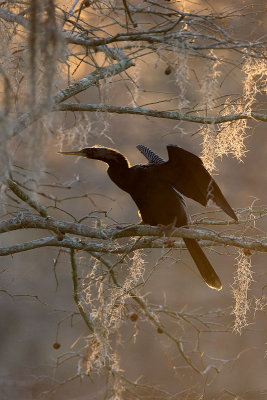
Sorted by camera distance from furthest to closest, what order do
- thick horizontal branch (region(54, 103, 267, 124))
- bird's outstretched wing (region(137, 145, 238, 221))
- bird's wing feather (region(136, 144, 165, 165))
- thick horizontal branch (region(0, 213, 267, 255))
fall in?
bird's wing feather (region(136, 144, 165, 165)) → bird's outstretched wing (region(137, 145, 238, 221)) → thick horizontal branch (region(54, 103, 267, 124)) → thick horizontal branch (region(0, 213, 267, 255))

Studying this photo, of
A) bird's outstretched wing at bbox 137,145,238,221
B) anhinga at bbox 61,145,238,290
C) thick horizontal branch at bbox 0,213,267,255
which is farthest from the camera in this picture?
anhinga at bbox 61,145,238,290

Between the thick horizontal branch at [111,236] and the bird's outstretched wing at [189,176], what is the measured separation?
24 cm

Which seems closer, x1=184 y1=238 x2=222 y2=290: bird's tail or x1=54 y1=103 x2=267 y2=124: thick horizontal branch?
x1=54 y1=103 x2=267 y2=124: thick horizontal branch

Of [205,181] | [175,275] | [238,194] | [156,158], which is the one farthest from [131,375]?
[205,181]

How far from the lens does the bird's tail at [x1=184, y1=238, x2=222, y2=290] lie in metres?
3.43

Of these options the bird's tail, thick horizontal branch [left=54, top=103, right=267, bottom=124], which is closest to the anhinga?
the bird's tail

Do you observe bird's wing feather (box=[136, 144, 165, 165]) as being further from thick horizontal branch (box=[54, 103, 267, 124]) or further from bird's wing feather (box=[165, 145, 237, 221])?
thick horizontal branch (box=[54, 103, 267, 124])

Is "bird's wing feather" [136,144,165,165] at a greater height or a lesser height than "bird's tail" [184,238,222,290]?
greater

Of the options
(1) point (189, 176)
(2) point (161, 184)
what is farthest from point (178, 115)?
(2) point (161, 184)

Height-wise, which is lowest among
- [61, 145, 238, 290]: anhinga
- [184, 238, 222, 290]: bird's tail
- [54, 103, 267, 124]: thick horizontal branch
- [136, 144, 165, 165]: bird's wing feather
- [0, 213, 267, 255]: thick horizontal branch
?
[0, 213, 267, 255]: thick horizontal branch

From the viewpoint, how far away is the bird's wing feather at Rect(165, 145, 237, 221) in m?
3.23

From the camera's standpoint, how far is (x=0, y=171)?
80.4 inches

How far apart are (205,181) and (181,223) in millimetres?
337

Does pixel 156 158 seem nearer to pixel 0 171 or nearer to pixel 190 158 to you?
pixel 190 158
